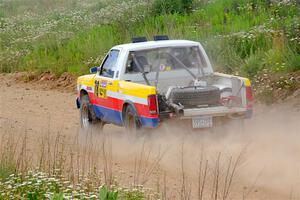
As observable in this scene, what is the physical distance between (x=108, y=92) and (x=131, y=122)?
1115 mm

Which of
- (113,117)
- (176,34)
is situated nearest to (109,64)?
(113,117)

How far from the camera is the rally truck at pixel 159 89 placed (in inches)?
532

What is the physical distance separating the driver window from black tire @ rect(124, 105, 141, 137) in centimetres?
117

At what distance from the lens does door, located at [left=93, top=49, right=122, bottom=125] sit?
15.0 meters

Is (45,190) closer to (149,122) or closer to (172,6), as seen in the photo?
(149,122)

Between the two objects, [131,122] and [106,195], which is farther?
[131,122]

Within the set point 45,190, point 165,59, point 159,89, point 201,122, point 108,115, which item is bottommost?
point 108,115

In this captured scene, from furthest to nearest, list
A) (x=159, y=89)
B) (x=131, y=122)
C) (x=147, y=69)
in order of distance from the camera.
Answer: (x=147, y=69) → (x=159, y=89) → (x=131, y=122)

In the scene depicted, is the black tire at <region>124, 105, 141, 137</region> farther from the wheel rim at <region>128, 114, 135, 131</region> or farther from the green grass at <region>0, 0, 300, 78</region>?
the green grass at <region>0, 0, 300, 78</region>

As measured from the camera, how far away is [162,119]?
13.5 m

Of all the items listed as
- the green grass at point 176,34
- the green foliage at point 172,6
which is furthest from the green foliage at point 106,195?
the green foliage at point 172,6

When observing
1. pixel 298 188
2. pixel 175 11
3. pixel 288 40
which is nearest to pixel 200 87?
pixel 298 188

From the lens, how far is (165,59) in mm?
15312

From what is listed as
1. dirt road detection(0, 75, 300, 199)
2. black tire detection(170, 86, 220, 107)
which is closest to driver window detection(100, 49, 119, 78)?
dirt road detection(0, 75, 300, 199)
